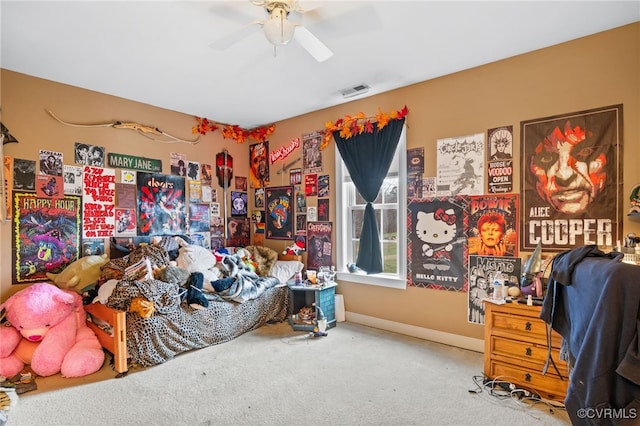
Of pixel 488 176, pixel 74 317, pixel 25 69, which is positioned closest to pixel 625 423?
pixel 488 176

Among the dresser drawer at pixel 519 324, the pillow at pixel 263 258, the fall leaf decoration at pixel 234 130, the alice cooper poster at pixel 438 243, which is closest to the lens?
the dresser drawer at pixel 519 324

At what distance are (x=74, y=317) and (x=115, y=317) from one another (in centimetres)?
56

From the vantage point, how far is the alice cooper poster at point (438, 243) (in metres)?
3.02

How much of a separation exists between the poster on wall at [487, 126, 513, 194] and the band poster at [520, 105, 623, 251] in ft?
0.32

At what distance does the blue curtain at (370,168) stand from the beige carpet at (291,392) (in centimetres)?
99

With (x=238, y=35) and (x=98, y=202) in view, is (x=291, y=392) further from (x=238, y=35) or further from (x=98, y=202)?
(x=98, y=202)

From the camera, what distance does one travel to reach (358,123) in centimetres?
366

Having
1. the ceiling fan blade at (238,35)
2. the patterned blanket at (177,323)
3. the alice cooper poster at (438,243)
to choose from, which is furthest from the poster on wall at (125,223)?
the alice cooper poster at (438,243)

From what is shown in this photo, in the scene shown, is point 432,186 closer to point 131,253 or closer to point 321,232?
point 321,232

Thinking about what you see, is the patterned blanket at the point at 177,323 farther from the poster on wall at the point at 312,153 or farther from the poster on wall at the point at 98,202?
the poster on wall at the point at 312,153

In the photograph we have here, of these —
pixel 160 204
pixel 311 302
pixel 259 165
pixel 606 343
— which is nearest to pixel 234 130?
pixel 259 165

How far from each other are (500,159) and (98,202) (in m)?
3.90

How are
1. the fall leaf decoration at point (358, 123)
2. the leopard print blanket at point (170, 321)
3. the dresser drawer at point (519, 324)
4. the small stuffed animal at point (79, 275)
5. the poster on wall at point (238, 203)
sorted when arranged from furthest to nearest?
the poster on wall at point (238, 203)
the fall leaf decoration at point (358, 123)
the small stuffed animal at point (79, 275)
the leopard print blanket at point (170, 321)
the dresser drawer at point (519, 324)

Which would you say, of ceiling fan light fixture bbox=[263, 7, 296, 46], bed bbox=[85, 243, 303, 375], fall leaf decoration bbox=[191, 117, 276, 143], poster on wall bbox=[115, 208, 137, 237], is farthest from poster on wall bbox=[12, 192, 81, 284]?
ceiling fan light fixture bbox=[263, 7, 296, 46]
